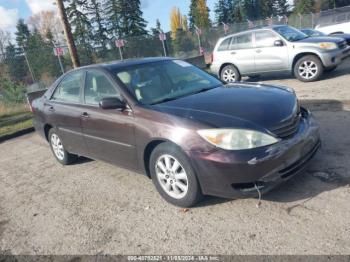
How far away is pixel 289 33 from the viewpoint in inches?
389

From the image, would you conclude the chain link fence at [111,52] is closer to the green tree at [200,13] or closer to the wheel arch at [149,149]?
the wheel arch at [149,149]

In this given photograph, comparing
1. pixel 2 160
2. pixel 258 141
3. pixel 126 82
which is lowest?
pixel 2 160

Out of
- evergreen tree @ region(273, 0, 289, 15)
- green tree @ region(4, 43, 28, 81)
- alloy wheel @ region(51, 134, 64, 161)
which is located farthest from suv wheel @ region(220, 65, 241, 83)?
evergreen tree @ region(273, 0, 289, 15)

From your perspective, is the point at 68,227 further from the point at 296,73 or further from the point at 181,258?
the point at 296,73

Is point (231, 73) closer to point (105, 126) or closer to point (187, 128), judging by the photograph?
point (105, 126)

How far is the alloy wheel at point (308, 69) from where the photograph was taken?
9164mm

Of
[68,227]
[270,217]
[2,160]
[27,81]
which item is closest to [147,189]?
[68,227]

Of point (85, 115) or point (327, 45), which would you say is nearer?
point (85, 115)

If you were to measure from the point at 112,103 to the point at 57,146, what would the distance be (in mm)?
2380

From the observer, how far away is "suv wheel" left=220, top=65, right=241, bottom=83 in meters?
10.7

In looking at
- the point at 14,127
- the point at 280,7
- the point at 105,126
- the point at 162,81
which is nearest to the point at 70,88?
the point at 105,126

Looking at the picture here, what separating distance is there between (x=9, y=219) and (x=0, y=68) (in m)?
12.5

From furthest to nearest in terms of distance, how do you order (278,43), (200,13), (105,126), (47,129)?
(200,13) < (278,43) < (47,129) < (105,126)

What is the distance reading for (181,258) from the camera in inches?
114
